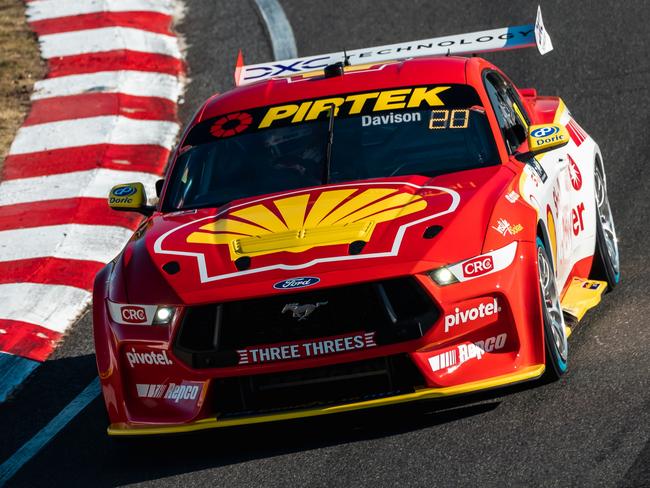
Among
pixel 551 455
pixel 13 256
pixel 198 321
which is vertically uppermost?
pixel 198 321

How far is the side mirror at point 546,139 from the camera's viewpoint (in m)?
6.75

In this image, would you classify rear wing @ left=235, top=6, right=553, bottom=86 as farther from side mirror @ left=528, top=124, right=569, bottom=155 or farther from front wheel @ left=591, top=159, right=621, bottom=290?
side mirror @ left=528, top=124, right=569, bottom=155

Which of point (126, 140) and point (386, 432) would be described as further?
point (126, 140)

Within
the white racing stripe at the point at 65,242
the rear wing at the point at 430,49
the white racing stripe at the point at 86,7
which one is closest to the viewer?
the rear wing at the point at 430,49

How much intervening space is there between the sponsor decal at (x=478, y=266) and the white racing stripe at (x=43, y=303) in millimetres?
3352

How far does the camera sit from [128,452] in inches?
247

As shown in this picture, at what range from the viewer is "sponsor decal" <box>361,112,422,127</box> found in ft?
23.0

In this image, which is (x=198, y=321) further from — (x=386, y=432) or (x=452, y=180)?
(x=452, y=180)

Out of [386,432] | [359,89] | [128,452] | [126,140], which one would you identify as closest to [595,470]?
[386,432]

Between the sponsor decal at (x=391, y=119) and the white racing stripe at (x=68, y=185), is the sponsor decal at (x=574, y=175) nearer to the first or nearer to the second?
the sponsor decal at (x=391, y=119)

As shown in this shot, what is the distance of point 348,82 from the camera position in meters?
7.38

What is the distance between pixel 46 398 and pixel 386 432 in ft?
7.23

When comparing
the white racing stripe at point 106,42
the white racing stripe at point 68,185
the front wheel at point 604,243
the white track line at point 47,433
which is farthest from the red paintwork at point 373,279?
the white racing stripe at point 106,42

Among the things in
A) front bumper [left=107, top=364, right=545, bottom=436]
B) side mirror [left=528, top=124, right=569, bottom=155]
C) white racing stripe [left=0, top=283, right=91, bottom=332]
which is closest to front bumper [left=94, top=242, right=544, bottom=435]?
front bumper [left=107, top=364, right=545, bottom=436]
